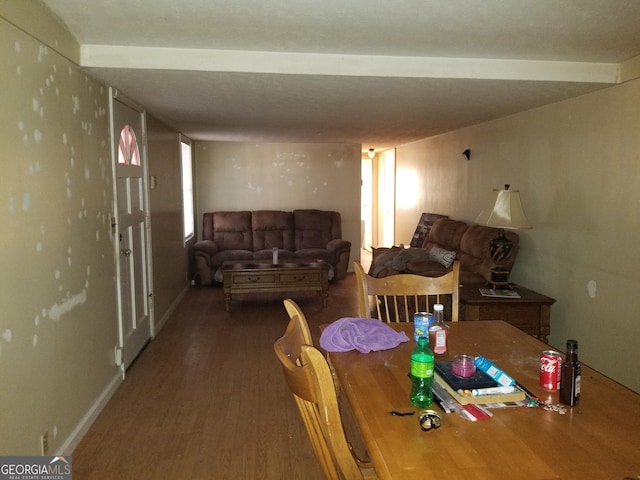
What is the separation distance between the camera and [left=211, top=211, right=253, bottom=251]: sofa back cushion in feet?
21.1

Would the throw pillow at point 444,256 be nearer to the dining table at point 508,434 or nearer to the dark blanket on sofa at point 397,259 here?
the dark blanket on sofa at point 397,259

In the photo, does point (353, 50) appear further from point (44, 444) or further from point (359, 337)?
point (44, 444)

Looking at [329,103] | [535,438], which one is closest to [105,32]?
[329,103]

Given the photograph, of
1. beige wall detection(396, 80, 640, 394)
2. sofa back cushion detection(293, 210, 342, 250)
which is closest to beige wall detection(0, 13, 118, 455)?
beige wall detection(396, 80, 640, 394)

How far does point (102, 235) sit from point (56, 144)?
787 mm

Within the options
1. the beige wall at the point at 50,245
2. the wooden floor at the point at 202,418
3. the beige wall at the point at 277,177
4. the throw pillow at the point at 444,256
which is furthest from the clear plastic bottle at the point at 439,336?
the beige wall at the point at 277,177

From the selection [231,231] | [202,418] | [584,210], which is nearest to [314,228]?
[231,231]

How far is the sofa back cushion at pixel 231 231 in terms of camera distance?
6.42 meters

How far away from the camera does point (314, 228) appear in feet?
21.9

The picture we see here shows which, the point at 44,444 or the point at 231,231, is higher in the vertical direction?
the point at 231,231

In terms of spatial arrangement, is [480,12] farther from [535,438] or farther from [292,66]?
[535,438]

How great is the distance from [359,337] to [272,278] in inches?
132

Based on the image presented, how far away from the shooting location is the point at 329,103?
359 centimetres

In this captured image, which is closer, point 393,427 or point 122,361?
point 393,427
